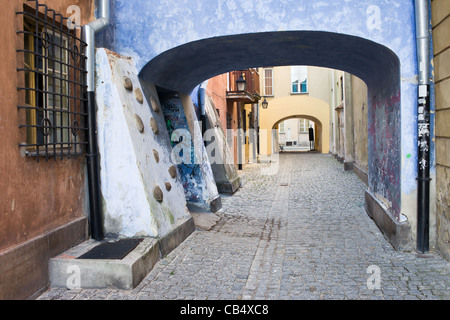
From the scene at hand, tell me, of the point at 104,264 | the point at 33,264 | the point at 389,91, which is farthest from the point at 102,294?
the point at 389,91

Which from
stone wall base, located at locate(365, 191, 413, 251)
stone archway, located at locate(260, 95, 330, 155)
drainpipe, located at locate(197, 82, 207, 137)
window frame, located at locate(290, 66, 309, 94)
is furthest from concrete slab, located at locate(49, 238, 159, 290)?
window frame, located at locate(290, 66, 309, 94)

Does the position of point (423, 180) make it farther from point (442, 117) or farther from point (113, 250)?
point (113, 250)

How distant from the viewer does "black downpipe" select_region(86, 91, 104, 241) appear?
496 cm

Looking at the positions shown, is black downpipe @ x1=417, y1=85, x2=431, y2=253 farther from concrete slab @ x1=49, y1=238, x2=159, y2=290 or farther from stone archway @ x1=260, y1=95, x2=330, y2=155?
stone archway @ x1=260, y1=95, x2=330, y2=155

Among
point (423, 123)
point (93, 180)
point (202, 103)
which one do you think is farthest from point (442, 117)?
point (202, 103)

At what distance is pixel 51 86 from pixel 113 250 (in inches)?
74.8

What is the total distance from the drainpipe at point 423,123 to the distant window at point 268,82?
75.3 ft

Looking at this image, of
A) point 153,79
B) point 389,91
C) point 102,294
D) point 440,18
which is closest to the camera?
point 102,294

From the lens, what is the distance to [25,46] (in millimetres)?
4090

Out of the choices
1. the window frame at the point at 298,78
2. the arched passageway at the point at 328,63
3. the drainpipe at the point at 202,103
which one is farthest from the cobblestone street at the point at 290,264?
the window frame at the point at 298,78

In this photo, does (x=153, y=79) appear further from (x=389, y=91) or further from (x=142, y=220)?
(x=389, y=91)

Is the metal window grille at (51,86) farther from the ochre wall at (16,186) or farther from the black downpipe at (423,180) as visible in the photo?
the black downpipe at (423,180)
